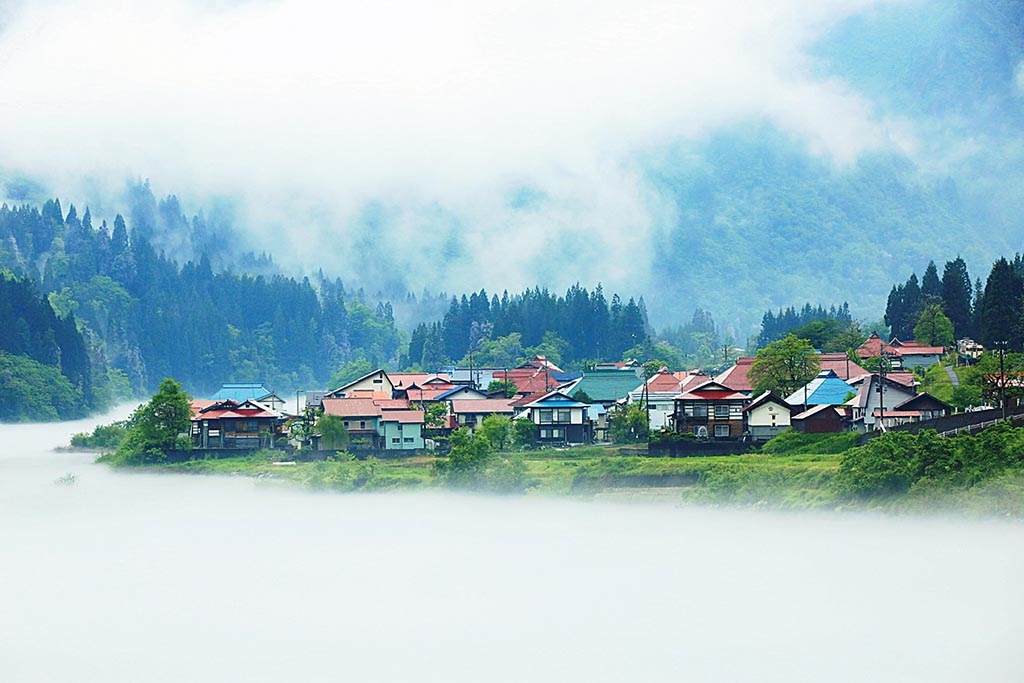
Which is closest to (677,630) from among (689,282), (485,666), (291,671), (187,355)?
(485,666)

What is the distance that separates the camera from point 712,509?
2645 cm

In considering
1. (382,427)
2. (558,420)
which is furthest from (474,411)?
(382,427)

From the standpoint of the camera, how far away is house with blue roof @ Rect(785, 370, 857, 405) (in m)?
36.4

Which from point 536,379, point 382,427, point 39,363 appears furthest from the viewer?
point 39,363

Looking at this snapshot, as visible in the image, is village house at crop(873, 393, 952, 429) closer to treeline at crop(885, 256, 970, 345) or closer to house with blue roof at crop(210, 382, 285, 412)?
treeline at crop(885, 256, 970, 345)

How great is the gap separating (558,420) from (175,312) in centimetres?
6836

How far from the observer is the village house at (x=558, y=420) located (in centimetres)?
3906

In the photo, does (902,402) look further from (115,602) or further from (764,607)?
(115,602)

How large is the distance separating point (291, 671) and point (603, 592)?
5515mm

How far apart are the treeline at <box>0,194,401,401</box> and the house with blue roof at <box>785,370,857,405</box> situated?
54.7 m

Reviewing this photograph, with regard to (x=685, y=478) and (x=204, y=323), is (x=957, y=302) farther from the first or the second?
(x=204, y=323)

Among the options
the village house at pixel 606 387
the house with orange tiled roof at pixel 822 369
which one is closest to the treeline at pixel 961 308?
the house with orange tiled roof at pixel 822 369

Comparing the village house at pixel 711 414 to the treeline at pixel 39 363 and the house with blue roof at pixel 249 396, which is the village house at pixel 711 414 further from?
the treeline at pixel 39 363

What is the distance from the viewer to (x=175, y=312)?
10231 centimetres
